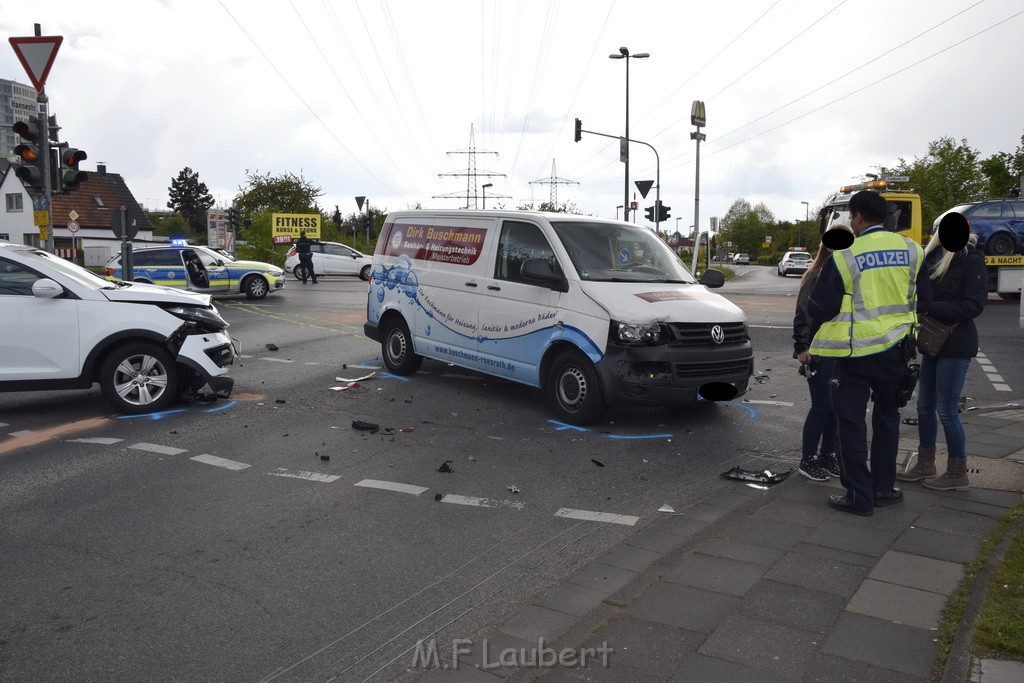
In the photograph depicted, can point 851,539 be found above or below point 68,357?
below

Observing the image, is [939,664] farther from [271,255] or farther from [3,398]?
[271,255]

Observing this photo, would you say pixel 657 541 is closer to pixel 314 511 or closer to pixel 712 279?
pixel 314 511

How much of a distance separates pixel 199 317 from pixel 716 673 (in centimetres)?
699

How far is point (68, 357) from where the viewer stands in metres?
8.32

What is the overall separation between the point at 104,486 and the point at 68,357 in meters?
2.77

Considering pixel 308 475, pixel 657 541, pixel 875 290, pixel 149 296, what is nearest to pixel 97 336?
pixel 149 296

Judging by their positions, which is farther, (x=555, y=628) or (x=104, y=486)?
(x=104, y=486)

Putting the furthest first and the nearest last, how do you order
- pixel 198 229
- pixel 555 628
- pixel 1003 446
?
pixel 198 229, pixel 1003 446, pixel 555 628

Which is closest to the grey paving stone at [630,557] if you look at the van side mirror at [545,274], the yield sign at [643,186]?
the van side mirror at [545,274]

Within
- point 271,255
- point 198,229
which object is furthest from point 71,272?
point 198,229

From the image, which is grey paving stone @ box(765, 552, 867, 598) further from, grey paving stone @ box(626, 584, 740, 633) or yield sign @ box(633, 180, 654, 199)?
yield sign @ box(633, 180, 654, 199)

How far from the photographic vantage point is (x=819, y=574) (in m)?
4.24

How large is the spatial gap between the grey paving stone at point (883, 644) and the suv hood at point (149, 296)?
7.15 meters

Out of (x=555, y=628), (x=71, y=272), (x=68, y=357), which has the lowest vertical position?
(x=555, y=628)
